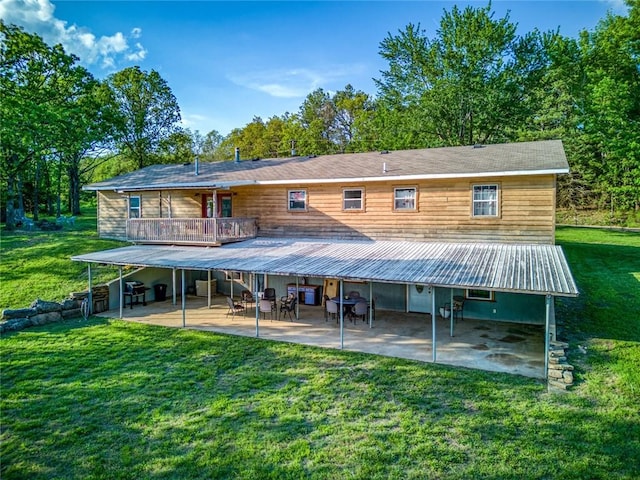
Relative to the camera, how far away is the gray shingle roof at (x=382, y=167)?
1315 centimetres

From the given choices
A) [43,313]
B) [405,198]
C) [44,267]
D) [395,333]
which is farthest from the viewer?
[44,267]

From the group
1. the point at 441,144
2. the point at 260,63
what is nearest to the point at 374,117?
the point at 441,144

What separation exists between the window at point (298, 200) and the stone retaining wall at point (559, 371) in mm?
10227

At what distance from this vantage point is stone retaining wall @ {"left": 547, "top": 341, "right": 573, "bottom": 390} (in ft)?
25.8

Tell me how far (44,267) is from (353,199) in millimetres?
13939

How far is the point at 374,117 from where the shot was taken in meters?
38.8

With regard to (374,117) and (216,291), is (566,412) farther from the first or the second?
(374,117)

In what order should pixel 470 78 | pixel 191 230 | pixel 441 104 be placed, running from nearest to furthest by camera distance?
pixel 191 230
pixel 470 78
pixel 441 104

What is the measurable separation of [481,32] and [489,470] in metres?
31.7

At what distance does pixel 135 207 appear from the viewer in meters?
20.2

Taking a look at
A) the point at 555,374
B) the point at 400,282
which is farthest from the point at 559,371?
the point at 400,282

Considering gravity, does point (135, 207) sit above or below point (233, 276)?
above

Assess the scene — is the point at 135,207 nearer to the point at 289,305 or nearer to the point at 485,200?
the point at 289,305

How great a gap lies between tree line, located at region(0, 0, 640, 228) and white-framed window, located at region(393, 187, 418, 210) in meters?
12.2
